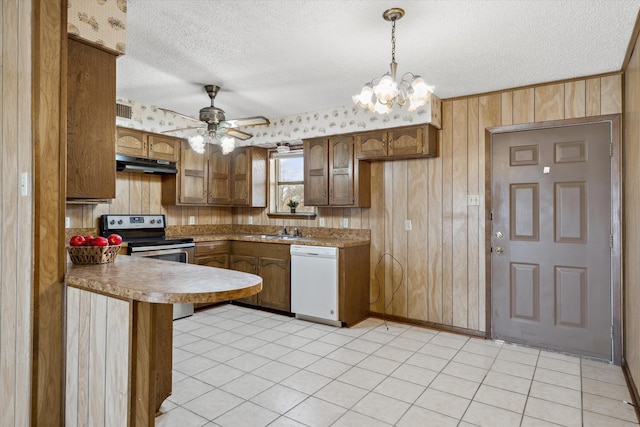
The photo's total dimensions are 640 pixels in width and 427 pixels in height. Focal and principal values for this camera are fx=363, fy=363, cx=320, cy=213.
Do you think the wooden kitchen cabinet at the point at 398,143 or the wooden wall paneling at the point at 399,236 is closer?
the wooden kitchen cabinet at the point at 398,143

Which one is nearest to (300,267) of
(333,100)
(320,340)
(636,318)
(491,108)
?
(320,340)

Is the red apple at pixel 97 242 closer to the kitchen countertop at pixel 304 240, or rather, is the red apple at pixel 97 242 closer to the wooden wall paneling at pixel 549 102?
the kitchen countertop at pixel 304 240

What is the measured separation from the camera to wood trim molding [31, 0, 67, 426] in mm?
1806

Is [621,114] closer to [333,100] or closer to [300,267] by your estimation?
[333,100]

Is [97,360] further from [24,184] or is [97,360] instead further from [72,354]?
[24,184]

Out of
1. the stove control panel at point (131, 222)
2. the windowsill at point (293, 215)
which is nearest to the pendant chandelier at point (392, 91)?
the windowsill at point (293, 215)

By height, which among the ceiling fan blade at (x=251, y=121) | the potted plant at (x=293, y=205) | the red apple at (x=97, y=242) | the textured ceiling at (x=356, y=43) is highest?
the textured ceiling at (x=356, y=43)

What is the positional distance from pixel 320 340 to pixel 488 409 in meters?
1.69

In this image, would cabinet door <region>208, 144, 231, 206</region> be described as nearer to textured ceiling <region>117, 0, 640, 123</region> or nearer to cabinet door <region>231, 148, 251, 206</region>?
cabinet door <region>231, 148, 251, 206</region>

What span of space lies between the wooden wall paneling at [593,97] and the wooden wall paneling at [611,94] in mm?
28

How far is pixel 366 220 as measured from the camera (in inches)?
180

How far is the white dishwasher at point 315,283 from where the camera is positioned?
4062 mm

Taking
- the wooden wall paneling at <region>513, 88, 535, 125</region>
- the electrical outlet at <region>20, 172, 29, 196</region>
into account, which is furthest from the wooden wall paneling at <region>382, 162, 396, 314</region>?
the electrical outlet at <region>20, 172, 29, 196</region>

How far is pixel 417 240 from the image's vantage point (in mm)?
4168
